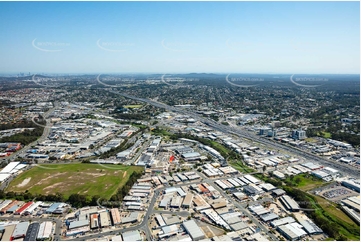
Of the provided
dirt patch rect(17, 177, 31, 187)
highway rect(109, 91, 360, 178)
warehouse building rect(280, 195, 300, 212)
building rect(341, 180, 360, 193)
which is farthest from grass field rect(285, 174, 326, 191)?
dirt patch rect(17, 177, 31, 187)

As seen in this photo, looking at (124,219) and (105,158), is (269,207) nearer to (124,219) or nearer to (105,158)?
(124,219)

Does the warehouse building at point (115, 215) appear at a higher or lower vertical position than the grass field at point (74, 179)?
higher

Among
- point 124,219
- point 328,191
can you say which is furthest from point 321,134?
point 124,219

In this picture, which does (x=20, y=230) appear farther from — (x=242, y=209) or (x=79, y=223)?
(x=242, y=209)

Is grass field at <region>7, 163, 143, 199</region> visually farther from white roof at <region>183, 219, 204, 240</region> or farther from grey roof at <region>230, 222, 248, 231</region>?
grey roof at <region>230, 222, 248, 231</region>

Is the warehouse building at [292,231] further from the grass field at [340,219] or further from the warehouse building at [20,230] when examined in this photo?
the warehouse building at [20,230]

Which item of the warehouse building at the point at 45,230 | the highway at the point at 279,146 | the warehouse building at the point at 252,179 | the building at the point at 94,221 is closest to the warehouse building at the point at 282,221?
the warehouse building at the point at 252,179

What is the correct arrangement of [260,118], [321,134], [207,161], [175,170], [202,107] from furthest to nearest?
[202,107] → [260,118] → [321,134] → [207,161] → [175,170]
